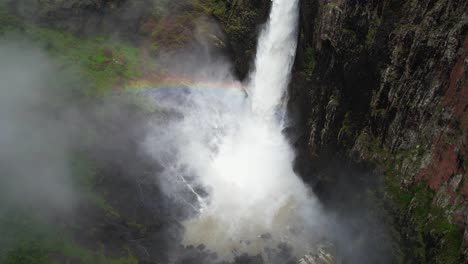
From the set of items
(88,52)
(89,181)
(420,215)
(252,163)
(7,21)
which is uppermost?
(7,21)

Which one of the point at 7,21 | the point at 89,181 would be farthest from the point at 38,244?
the point at 7,21

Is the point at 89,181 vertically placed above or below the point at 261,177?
below

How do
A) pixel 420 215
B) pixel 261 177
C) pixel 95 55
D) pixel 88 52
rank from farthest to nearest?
pixel 95 55 < pixel 88 52 < pixel 261 177 < pixel 420 215

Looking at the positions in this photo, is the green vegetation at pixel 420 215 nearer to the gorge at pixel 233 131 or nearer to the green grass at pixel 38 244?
the gorge at pixel 233 131

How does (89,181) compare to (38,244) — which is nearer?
(38,244)

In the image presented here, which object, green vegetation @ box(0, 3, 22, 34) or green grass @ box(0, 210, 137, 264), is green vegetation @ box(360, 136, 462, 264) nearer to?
green grass @ box(0, 210, 137, 264)

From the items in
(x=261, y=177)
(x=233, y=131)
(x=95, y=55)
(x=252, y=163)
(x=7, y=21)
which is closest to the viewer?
(x=261, y=177)

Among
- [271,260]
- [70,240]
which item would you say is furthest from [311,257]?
[70,240]

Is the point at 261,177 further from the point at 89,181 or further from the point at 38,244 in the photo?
the point at 38,244

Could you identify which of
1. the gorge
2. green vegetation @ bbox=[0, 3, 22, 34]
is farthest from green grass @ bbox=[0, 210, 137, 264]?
green vegetation @ bbox=[0, 3, 22, 34]
